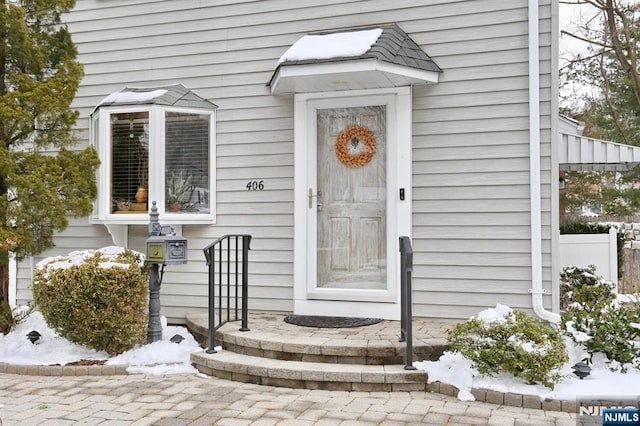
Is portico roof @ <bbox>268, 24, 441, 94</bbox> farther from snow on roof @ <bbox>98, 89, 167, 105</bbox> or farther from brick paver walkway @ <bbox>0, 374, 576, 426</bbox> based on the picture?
brick paver walkway @ <bbox>0, 374, 576, 426</bbox>

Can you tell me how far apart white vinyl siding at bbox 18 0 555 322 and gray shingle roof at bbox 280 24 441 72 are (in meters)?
0.11

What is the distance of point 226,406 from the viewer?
3.63 metres

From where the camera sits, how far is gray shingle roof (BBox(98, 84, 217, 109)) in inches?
222

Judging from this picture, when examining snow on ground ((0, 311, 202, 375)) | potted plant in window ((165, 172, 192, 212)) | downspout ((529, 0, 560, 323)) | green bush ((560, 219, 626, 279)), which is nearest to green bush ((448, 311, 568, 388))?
downspout ((529, 0, 560, 323))

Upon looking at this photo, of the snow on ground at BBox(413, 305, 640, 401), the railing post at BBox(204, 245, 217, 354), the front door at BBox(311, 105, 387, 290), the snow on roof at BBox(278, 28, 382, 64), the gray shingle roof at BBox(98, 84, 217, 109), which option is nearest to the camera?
the snow on ground at BBox(413, 305, 640, 401)

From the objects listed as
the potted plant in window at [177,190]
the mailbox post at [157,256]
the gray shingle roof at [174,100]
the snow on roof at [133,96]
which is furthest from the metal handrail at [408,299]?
the snow on roof at [133,96]

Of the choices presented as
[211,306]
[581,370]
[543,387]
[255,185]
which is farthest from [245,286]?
[581,370]

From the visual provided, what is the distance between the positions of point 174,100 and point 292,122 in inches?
46.7

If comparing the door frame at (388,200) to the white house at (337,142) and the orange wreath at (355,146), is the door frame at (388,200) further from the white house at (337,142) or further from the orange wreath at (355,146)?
the orange wreath at (355,146)

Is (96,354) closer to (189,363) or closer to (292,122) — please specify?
(189,363)

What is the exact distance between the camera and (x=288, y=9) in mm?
5668

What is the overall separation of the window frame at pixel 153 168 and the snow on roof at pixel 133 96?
7cm

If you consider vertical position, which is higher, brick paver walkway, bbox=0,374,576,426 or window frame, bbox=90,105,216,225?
window frame, bbox=90,105,216,225

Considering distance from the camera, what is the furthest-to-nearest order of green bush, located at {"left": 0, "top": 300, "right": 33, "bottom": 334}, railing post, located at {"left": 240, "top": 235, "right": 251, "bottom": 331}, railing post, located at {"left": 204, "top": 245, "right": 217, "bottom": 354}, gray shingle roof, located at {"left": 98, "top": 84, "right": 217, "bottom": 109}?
gray shingle roof, located at {"left": 98, "top": 84, "right": 217, "bottom": 109}, green bush, located at {"left": 0, "top": 300, "right": 33, "bottom": 334}, railing post, located at {"left": 240, "top": 235, "right": 251, "bottom": 331}, railing post, located at {"left": 204, "top": 245, "right": 217, "bottom": 354}
